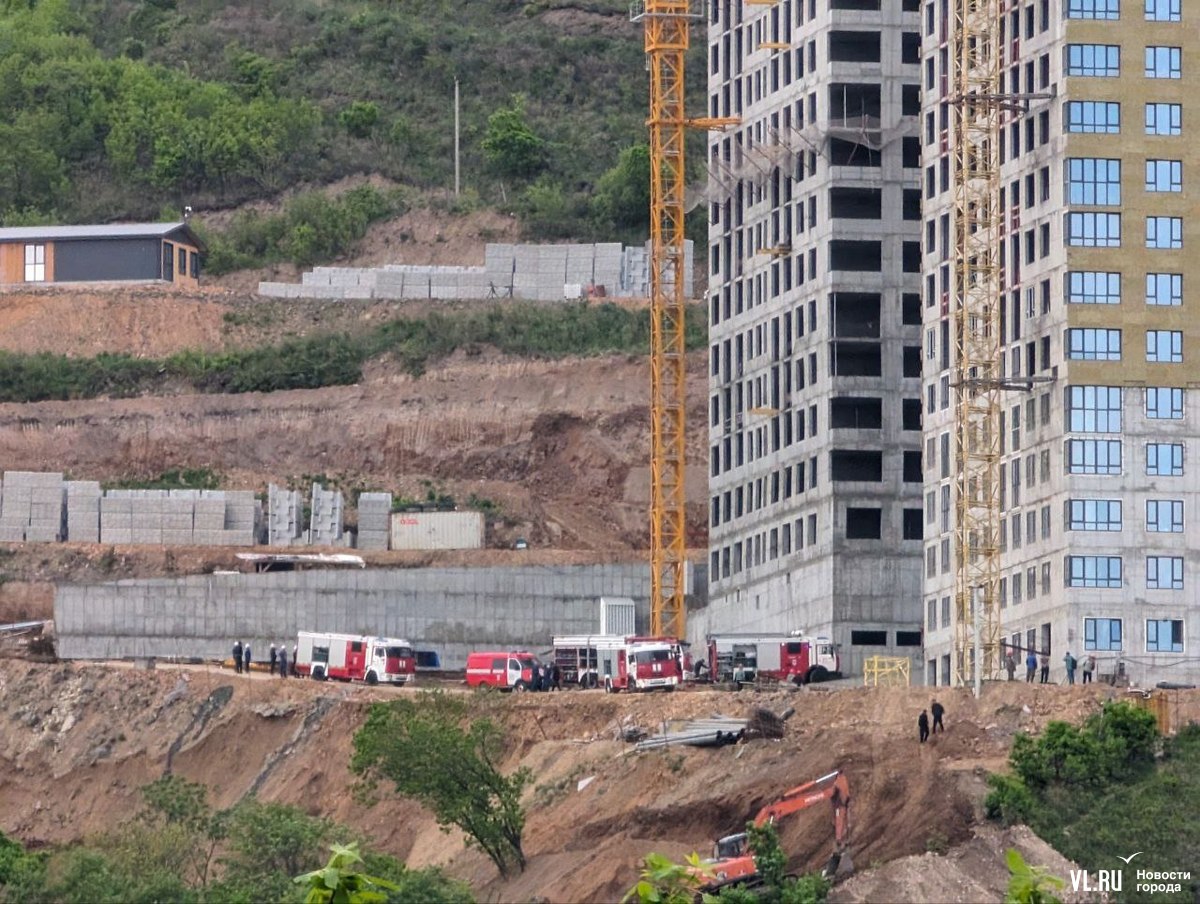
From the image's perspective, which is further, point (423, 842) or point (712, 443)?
point (712, 443)

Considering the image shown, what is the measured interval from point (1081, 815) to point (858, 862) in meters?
7.60

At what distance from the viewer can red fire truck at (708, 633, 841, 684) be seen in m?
132

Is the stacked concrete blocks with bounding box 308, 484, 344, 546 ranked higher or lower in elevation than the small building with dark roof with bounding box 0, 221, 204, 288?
lower

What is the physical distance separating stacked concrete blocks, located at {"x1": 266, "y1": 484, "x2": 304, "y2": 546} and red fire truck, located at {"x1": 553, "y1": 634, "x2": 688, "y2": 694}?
29.3m

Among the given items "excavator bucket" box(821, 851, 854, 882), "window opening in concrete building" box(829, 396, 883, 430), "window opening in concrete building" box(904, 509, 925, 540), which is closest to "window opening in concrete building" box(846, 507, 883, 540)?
"window opening in concrete building" box(904, 509, 925, 540)

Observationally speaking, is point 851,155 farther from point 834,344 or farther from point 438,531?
point 438,531

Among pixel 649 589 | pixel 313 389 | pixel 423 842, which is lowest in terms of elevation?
pixel 423 842

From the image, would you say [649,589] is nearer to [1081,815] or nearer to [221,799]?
[221,799]

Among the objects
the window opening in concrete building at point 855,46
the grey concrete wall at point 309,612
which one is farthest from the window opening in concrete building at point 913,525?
the window opening in concrete building at point 855,46

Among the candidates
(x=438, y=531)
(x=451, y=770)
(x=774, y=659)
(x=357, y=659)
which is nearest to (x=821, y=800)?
(x=451, y=770)

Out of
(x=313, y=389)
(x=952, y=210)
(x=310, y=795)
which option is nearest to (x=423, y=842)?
(x=310, y=795)

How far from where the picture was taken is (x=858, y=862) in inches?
3814

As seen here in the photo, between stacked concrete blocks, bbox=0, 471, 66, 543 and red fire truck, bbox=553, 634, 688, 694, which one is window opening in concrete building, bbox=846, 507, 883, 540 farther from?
stacked concrete blocks, bbox=0, 471, 66, 543

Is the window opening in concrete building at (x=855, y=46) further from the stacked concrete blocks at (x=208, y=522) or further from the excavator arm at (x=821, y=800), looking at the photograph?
the excavator arm at (x=821, y=800)
